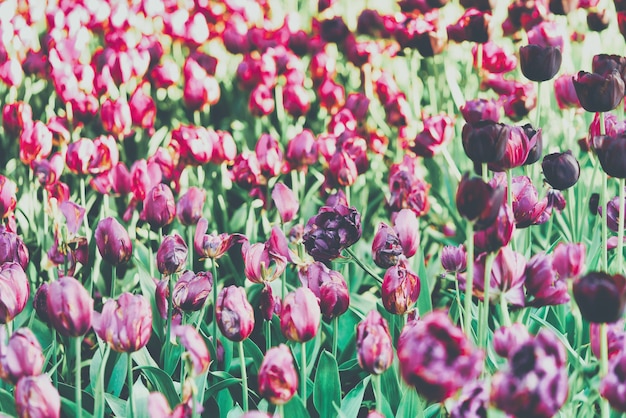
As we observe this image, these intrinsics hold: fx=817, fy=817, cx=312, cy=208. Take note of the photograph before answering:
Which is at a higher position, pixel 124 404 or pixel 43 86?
pixel 124 404

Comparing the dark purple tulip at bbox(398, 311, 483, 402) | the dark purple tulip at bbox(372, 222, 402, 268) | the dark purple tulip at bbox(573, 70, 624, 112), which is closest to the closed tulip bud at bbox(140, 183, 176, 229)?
the dark purple tulip at bbox(372, 222, 402, 268)

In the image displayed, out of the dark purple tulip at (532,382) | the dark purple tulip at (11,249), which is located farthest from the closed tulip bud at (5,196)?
the dark purple tulip at (532,382)

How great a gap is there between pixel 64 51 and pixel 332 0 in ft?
3.86

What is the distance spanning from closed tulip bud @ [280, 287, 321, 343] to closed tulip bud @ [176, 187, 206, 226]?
57 cm

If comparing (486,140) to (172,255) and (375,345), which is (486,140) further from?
(172,255)

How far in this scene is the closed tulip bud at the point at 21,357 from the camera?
0.95 metres

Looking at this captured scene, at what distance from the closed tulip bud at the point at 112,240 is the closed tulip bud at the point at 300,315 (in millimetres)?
Result: 389

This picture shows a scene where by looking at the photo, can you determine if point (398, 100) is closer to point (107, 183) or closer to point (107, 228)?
point (107, 183)

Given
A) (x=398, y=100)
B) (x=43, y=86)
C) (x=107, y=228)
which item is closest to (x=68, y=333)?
A: (x=107, y=228)

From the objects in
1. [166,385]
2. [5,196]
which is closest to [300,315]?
[166,385]

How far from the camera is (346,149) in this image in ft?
6.81

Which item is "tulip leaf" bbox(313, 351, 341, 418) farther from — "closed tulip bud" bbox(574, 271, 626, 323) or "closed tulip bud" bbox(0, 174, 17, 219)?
"closed tulip bud" bbox(0, 174, 17, 219)

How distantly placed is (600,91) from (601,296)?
62 centimetres

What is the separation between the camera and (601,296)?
33.3 inches
